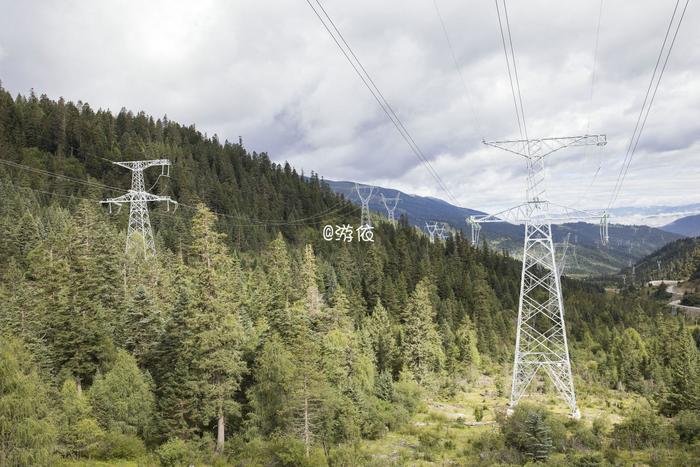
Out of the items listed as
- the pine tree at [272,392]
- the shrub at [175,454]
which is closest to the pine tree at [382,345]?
the pine tree at [272,392]

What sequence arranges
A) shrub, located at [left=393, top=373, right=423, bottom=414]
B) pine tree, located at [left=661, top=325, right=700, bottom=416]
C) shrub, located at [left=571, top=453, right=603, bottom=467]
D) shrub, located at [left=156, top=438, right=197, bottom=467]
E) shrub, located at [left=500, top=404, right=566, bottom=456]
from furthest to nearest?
shrub, located at [left=393, top=373, right=423, bottom=414] → pine tree, located at [left=661, top=325, right=700, bottom=416] → shrub, located at [left=500, top=404, right=566, bottom=456] → shrub, located at [left=156, top=438, right=197, bottom=467] → shrub, located at [left=571, top=453, right=603, bottom=467]

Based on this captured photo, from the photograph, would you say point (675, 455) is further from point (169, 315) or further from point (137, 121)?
point (137, 121)

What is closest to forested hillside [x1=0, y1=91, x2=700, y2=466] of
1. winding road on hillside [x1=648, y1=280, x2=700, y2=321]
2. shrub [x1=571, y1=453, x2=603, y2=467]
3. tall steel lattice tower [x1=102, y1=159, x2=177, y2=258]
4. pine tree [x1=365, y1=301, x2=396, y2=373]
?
pine tree [x1=365, y1=301, x2=396, y2=373]

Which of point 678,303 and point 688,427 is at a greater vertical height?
point 678,303

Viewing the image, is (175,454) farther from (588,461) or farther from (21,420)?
(588,461)

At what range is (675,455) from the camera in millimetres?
27109

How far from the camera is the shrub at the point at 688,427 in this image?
3051cm

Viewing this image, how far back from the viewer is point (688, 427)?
30906 mm

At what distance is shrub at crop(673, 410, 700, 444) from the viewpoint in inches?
1201

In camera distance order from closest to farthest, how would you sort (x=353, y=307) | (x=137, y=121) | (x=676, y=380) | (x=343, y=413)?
(x=343, y=413) → (x=676, y=380) → (x=353, y=307) → (x=137, y=121)

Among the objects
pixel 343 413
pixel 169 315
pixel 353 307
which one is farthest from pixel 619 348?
pixel 169 315

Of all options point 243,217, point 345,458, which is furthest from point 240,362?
point 243,217

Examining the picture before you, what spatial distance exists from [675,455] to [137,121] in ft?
486

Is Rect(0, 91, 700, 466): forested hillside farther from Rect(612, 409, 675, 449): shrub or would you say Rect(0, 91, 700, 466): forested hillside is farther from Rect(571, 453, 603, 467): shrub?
Rect(571, 453, 603, 467): shrub
